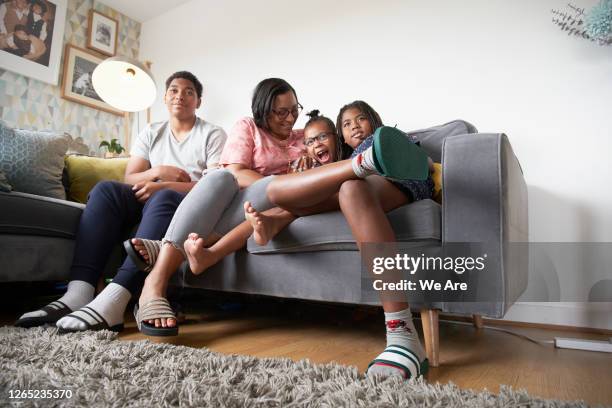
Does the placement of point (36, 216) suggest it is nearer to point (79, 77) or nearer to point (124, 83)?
point (124, 83)

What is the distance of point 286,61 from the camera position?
8.32 ft

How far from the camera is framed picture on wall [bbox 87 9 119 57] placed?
10.1 ft

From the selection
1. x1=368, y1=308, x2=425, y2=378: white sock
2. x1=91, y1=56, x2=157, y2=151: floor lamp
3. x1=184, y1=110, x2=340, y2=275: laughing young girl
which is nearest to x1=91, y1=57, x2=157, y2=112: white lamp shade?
x1=91, y1=56, x2=157, y2=151: floor lamp

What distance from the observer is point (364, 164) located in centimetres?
91

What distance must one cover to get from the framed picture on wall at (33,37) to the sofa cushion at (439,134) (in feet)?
8.54

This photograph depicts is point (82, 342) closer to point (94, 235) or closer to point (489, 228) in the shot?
point (94, 235)

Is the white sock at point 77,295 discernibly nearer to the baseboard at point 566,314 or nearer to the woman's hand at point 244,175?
the woman's hand at point 244,175

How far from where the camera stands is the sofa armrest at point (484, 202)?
970mm

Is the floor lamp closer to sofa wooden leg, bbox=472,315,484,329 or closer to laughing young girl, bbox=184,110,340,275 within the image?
laughing young girl, bbox=184,110,340,275

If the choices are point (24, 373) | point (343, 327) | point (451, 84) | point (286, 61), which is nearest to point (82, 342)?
point (24, 373)

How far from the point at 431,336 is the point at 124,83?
8.46 feet

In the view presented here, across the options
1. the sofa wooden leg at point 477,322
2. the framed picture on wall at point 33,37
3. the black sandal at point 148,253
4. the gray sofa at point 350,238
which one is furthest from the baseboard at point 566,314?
the framed picture on wall at point 33,37

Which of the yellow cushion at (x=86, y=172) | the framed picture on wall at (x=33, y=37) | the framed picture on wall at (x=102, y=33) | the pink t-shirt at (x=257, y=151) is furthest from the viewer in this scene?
the framed picture on wall at (x=102, y=33)

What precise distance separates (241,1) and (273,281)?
2334mm
